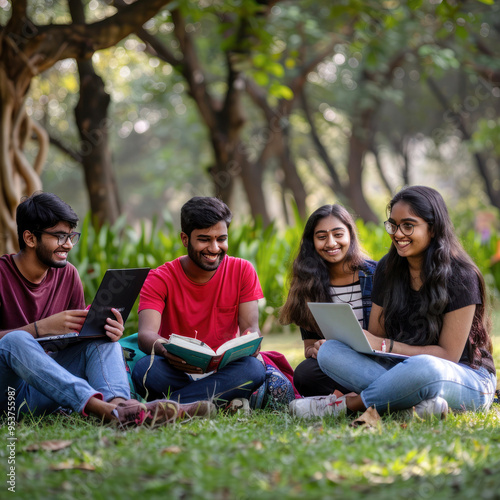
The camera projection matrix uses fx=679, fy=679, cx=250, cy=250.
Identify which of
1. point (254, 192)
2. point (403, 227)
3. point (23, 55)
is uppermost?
point (23, 55)

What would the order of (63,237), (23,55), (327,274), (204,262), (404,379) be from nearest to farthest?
(404,379) → (63,237) → (204,262) → (327,274) → (23,55)

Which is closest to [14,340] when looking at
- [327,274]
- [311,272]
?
[311,272]

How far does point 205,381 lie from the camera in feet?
12.2

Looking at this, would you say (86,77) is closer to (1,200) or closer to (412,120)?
(1,200)

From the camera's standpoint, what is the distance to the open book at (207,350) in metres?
3.35

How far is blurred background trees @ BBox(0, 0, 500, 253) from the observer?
5.80 metres

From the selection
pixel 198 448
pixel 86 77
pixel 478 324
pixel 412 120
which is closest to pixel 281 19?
pixel 86 77

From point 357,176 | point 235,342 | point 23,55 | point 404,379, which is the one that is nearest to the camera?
point 404,379

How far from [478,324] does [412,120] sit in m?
17.3

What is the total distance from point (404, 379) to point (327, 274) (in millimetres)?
1017

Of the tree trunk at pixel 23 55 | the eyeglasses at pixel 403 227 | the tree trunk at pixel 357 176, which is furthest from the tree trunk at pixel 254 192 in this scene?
the eyeglasses at pixel 403 227

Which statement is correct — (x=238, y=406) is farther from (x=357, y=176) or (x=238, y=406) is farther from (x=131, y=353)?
(x=357, y=176)

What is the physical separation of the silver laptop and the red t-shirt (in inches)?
24.1

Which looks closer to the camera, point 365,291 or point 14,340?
point 14,340
